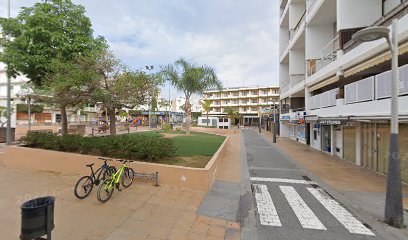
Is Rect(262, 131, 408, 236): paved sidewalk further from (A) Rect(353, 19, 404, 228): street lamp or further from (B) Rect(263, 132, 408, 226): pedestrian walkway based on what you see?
(A) Rect(353, 19, 404, 228): street lamp

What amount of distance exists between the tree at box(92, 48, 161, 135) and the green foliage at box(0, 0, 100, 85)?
176 cm

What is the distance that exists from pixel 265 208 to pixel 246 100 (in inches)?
2605

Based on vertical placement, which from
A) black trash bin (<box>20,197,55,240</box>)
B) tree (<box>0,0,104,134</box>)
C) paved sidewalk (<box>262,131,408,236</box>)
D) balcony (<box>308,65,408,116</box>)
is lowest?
paved sidewalk (<box>262,131,408,236</box>)

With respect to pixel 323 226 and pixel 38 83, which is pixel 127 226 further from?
pixel 38 83

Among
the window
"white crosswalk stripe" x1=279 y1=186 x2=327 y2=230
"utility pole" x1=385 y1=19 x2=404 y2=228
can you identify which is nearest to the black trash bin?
"white crosswalk stripe" x1=279 y1=186 x2=327 y2=230

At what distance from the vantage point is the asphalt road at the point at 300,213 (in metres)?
4.62

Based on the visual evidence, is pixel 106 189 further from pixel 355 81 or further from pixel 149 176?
pixel 355 81

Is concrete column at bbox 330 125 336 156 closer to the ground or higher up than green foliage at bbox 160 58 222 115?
closer to the ground

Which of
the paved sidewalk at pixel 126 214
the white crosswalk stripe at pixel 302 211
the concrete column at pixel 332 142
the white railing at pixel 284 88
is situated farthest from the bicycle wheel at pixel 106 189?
the white railing at pixel 284 88

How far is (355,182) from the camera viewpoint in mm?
8508

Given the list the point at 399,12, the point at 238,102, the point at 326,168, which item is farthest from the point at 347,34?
the point at 238,102

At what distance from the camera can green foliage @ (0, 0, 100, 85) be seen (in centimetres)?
941

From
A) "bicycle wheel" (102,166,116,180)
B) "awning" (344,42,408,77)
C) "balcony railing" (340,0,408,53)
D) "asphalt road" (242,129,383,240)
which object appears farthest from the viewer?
"balcony railing" (340,0,408,53)

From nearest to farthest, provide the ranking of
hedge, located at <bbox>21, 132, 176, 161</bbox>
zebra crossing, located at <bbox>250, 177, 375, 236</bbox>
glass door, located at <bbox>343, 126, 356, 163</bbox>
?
zebra crossing, located at <bbox>250, 177, 375, 236</bbox> → hedge, located at <bbox>21, 132, 176, 161</bbox> → glass door, located at <bbox>343, 126, 356, 163</bbox>
